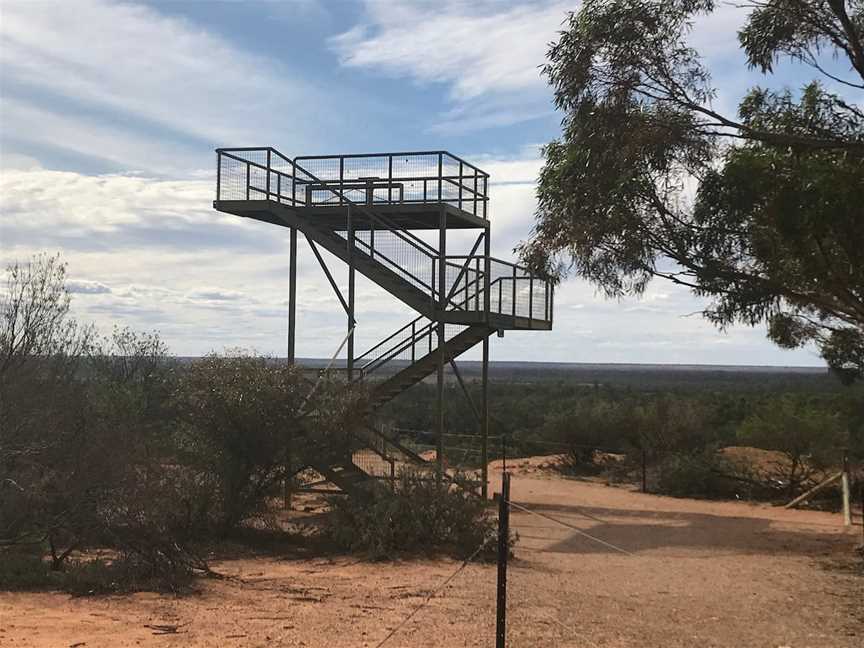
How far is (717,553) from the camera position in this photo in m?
13.7

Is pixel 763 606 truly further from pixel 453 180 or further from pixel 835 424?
pixel 835 424

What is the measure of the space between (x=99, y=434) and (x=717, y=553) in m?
8.90

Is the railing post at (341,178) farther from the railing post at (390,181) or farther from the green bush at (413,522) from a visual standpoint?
the green bush at (413,522)

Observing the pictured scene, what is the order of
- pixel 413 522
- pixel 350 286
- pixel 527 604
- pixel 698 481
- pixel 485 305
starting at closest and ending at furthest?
1. pixel 527 604
2. pixel 413 522
3. pixel 485 305
4. pixel 350 286
5. pixel 698 481

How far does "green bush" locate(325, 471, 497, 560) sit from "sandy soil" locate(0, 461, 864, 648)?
1.82 ft

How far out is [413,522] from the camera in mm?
12469

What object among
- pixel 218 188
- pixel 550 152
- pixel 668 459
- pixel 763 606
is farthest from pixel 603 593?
pixel 668 459

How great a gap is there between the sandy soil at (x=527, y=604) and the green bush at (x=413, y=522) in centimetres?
55

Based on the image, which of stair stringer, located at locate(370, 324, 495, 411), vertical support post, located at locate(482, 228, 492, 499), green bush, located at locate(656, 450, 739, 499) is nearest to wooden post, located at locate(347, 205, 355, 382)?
stair stringer, located at locate(370, 324, 495, 411)

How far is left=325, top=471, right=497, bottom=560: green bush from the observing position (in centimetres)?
1237

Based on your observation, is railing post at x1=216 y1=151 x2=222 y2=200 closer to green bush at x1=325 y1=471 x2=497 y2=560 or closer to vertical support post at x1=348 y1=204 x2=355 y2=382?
vertical support post at x1=348 y1=204 x2=355 y2=382

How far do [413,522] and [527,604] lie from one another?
3.48 meters

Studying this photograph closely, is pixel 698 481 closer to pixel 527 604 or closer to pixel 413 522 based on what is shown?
pixel 413 522

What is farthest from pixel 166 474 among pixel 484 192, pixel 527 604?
pixel 484 192
